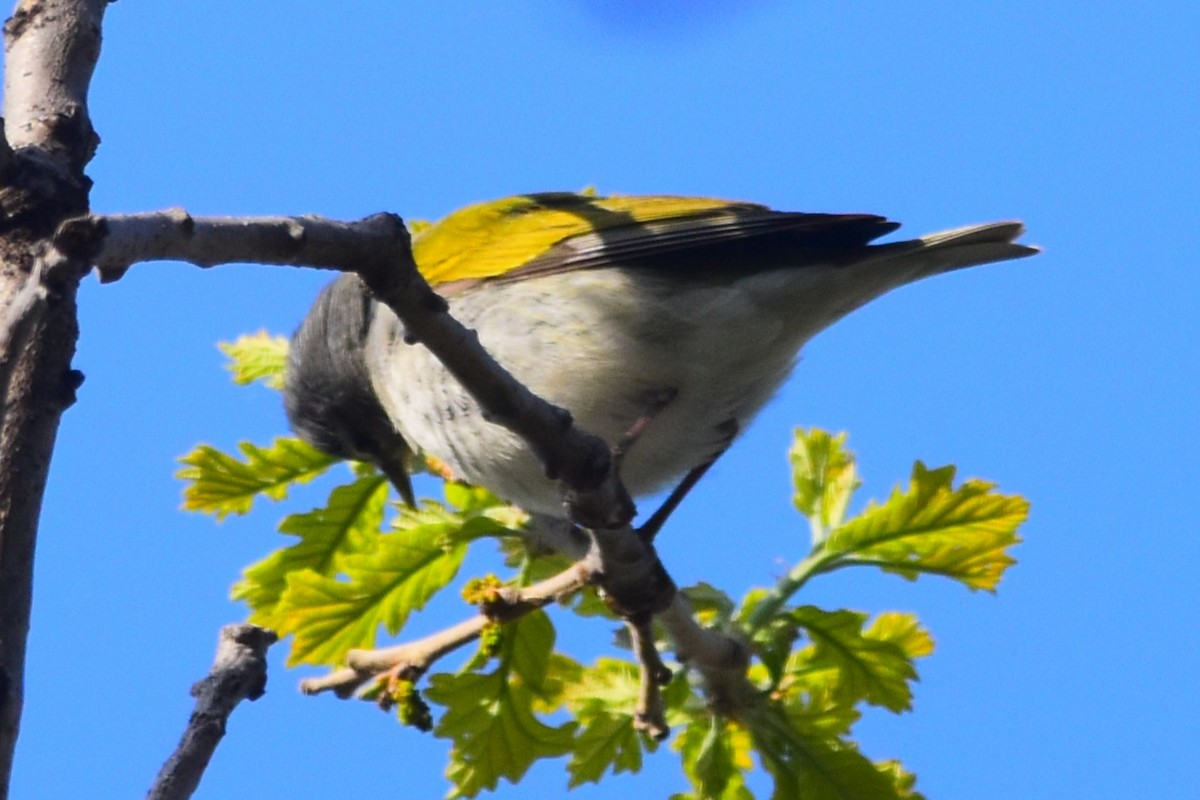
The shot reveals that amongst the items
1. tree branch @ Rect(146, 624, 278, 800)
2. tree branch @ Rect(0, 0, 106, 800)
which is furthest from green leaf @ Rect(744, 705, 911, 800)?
tree branch @ Rect(0, 0, 106, 800)

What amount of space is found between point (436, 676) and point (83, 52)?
184 centimetres

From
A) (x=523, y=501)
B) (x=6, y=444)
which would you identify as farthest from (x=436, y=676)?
(x=6, y=444)

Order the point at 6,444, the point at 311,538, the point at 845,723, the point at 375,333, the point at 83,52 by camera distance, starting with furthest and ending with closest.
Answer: the point at 375,333 → the point at 311,538 → the point at 845,723 → the point at 83,52 → the point at 6,444

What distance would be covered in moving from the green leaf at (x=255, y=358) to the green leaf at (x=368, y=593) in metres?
1.23

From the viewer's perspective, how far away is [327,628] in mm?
4121

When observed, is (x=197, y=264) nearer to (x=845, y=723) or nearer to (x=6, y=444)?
(x=6, y=444)

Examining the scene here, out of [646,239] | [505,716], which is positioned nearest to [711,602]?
[505,716]

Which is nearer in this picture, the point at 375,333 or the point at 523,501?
the point at 523,501

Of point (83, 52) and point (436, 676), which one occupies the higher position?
point (83, 52)

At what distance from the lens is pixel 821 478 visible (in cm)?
429

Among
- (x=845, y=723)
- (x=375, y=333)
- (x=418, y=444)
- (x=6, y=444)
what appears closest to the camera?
(x=6, y=444)

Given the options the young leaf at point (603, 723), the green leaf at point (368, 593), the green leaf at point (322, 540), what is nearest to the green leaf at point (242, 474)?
the green leaf at point (322, 540)

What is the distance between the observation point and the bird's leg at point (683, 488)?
511cm

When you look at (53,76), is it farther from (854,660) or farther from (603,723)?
(854,660)
